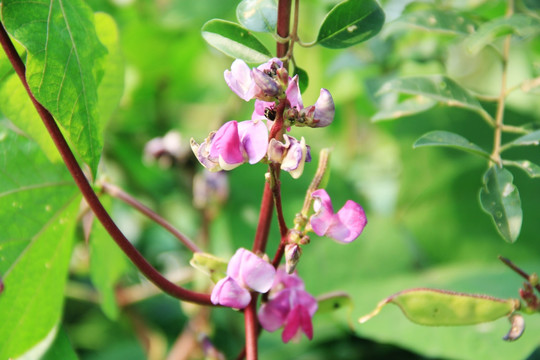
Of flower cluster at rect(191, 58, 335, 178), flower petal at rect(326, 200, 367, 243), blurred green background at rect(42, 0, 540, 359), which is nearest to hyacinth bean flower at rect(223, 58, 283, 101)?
flower cluster at rect(191, 58, 335, 178)

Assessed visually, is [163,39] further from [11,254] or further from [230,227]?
[11,254]

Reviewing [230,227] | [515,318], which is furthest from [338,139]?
[515,318]

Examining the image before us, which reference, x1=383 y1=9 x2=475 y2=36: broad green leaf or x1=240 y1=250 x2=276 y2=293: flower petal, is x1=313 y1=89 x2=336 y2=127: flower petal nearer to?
x1=240 y1=250 x2=276 y2=293: flower petal

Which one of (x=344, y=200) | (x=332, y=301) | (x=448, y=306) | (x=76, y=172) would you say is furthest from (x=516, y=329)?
(x=344, y=200)

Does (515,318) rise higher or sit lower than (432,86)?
lower

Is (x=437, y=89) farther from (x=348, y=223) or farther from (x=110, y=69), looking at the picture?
(x=110, y=69)

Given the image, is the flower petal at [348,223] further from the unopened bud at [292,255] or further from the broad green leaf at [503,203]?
the broad green leaf at [503,203]

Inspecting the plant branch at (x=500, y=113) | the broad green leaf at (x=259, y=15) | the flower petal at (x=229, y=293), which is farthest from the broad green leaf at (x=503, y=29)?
the flower petal at (x=229, y=293)
